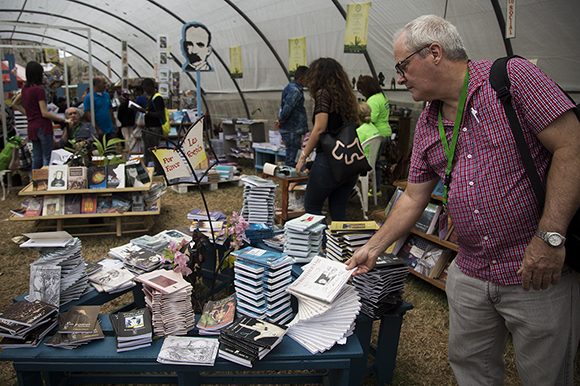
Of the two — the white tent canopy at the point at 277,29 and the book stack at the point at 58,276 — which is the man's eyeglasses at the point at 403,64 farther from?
the white tent canopy at the point at 277,29

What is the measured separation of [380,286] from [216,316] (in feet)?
2.74

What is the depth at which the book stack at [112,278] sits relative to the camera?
2.61 metres

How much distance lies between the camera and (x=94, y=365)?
6.49 ft

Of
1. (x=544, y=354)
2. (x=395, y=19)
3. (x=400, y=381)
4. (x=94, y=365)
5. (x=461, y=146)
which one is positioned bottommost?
(x=400, y=381)

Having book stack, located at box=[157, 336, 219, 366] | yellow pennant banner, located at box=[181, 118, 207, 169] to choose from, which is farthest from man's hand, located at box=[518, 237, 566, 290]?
yellow pennant banner, located at box=[181, 118, 207, 169]

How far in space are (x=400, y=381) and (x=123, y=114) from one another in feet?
29.1

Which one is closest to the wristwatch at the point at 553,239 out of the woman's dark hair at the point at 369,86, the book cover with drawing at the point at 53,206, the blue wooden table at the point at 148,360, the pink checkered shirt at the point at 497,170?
the pink checkered shirt at the point at 497,170

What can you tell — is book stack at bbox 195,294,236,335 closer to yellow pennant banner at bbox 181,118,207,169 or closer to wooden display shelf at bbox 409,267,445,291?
yellow pennant banner at bbox 181,118,207,169

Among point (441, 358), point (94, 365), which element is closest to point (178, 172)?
point (94, 365)

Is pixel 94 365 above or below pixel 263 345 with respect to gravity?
below

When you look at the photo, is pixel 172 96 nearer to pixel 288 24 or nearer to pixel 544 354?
pixel 288 24

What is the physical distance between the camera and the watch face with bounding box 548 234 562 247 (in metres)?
1.37

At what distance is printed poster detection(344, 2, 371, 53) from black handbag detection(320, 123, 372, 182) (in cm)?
255

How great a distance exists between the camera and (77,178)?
504 centimetres
